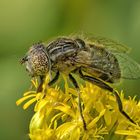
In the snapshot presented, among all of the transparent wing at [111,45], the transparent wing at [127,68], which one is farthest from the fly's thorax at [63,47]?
the transparent wing at [127,68]

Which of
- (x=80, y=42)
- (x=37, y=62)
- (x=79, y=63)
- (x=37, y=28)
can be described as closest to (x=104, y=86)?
(x=79, y=63)

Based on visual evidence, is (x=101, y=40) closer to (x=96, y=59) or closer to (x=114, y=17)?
(x=96, y=59)

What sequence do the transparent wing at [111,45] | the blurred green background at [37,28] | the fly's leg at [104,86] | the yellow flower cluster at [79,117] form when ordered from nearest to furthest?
the yellow flower cluster at [79,117] < the fly's leg at [104,86] < the transparent wing at [111,45] < the blurred green background at [37,28]

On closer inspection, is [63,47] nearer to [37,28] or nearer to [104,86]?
[104,86]

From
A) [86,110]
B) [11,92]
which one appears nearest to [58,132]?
[86,110]

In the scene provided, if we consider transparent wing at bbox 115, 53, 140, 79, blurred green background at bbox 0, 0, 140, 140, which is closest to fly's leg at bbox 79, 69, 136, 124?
transparent wing at bbox 115, 53, 140, 79

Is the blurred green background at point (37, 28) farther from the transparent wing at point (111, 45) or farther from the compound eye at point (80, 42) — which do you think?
the compound eye at point (80, 42)
